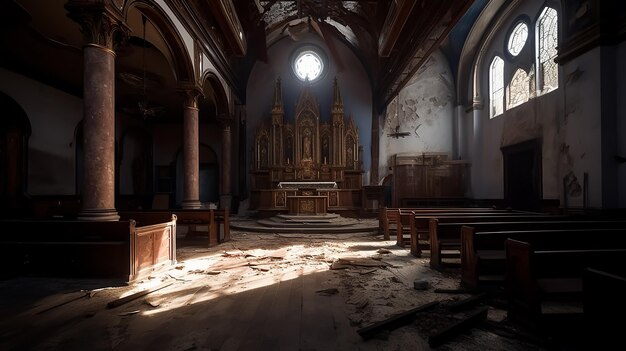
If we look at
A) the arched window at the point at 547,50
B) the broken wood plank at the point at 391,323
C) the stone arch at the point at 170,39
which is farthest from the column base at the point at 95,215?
the arched window at the point at 547,50

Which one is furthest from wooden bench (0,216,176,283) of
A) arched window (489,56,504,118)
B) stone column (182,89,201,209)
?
arched window (489,56,504,118)

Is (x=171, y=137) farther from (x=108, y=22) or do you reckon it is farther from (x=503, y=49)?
(x=503, y=49)

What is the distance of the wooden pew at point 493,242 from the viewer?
139 inches

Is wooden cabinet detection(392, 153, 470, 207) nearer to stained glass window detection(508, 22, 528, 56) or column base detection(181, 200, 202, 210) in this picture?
stained glass window detection(508, 22, 528, 56)

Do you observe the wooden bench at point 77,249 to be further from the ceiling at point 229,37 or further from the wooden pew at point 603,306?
the wooden pew at point 603,306

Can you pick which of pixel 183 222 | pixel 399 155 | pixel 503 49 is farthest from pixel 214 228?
pixel 503 49

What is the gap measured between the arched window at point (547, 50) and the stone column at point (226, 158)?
450 inches

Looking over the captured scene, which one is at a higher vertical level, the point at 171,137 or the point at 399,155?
the point at 171,137

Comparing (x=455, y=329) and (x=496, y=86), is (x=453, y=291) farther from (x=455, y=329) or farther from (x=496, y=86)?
(x=496, y=86)

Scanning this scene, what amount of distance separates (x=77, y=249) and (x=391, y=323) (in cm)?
447

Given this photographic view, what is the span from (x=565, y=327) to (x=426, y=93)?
14.5m

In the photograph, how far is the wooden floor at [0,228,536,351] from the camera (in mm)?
2574

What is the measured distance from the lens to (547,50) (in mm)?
9836

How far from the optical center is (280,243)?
7.53m
